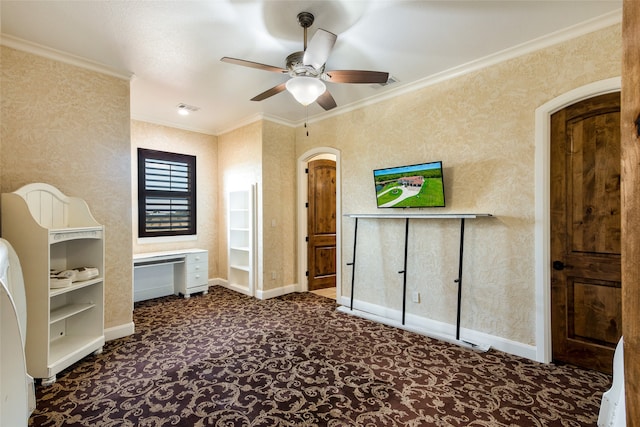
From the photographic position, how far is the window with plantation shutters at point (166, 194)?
4891mm

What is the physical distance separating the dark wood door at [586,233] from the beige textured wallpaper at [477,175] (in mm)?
210

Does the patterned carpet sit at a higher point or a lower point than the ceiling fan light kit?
lower

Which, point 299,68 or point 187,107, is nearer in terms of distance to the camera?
point 299,68

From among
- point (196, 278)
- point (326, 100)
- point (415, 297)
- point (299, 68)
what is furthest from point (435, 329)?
point (196, 278)

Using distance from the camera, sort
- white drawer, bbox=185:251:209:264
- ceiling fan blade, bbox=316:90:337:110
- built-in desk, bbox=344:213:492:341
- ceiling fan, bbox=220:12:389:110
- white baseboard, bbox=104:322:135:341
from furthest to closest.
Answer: white drawer, bbox=185:251:209:264 < white baseboard, bbox=104:322:135:341 < built-in desk, bbox=344:213:492:341 < ceiling fan blade, bbox=316:90:337:110 < ceiling fan, bbox=220:12:389:110

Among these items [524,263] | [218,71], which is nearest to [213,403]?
[524,263]

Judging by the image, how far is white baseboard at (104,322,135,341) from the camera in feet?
10.6

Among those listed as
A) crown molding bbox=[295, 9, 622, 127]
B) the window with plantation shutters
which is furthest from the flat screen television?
the window with plantation shutters

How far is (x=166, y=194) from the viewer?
5.15m

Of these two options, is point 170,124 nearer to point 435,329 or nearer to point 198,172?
point 198,172

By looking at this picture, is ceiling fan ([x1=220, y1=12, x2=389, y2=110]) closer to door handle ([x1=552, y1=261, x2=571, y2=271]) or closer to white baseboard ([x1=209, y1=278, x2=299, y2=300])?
door handle ([x1=552, y1=261, x2=571, y2=271])

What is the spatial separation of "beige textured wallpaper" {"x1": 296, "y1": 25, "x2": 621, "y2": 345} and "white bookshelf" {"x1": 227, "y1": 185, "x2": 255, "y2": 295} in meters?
2.17

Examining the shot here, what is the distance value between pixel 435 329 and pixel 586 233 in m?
1.74

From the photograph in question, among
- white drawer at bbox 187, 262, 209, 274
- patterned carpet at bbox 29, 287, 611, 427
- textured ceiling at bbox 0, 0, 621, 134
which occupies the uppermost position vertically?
textured ceiling at bbox 0, 0, 621, 134
